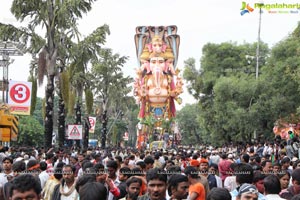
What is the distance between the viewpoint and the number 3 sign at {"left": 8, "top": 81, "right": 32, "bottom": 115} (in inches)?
920

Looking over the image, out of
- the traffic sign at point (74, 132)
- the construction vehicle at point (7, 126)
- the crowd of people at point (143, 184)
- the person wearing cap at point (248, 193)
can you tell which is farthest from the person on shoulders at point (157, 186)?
the traffic sign at point (74, 132)

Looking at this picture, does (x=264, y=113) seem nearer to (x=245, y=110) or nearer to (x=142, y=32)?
(x=245, y=110)

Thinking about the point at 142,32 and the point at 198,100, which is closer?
the point at 198,100

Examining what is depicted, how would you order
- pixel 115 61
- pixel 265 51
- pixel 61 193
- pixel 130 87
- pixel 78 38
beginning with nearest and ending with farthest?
1. pixel 61 193
2. pixel 78 38
3. pixel 115 61
4. pixel 265 51
5. pixel 130 87

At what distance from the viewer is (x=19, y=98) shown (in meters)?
23.6

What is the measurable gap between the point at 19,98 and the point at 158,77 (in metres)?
33.3

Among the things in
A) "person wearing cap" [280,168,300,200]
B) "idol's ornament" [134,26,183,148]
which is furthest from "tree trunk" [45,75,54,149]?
"idol's ornament" [134,26,183,148]

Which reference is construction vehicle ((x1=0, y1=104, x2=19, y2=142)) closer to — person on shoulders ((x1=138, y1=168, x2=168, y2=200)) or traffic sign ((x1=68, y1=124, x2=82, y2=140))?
traffic sign ((x1=68, y1=124, x2=82, y2=140))

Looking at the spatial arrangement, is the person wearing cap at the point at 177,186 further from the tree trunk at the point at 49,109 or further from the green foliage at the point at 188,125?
the green foliage at the point at 188,125

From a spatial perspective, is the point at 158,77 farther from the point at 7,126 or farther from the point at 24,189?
the point at 24,189

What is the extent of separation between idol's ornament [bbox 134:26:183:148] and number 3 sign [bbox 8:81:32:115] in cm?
3140

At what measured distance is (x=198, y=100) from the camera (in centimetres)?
4888

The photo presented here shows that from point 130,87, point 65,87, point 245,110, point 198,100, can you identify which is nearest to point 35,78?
point 65,87

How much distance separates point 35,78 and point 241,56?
89.7 ft
